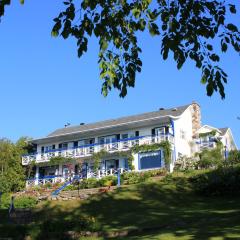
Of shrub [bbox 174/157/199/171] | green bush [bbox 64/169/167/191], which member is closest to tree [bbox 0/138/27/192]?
green bush [bbox 64/169/167/191]

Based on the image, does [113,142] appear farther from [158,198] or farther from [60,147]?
[158,198]

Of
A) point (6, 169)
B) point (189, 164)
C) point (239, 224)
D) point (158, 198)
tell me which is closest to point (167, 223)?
point (239, 224)

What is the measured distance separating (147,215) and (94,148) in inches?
1155

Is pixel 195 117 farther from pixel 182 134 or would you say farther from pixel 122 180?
pixel 122 180

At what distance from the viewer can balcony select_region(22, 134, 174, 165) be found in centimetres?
4411

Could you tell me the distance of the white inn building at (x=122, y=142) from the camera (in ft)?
145

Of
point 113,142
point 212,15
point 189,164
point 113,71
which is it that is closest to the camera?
point 212,15

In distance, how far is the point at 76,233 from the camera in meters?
14.5

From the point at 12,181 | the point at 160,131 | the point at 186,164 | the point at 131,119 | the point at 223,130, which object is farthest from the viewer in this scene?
the point at 223,130

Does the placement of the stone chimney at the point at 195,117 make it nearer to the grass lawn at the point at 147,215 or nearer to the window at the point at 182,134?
the window at the point at 182,134

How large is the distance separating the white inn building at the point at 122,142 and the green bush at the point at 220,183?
14402mm

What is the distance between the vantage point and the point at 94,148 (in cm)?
4728

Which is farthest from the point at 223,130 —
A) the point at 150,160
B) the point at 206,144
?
the point at 150,160

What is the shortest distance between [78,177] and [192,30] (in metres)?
33.5
